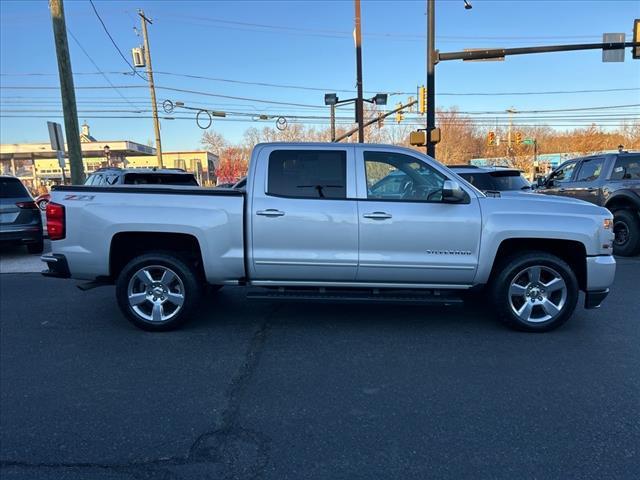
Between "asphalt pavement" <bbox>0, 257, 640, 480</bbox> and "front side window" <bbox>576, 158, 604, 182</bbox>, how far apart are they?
5.24m

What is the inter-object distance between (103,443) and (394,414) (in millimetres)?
1909

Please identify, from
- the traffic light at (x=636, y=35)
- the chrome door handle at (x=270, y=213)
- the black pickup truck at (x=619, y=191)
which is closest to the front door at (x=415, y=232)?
the chrome door handle at (x=270, y=213)

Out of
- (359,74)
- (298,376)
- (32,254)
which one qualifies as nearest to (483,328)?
(298,376)

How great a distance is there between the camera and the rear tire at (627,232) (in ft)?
29.8

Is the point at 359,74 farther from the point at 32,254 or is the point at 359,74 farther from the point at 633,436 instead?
the point at 633,436

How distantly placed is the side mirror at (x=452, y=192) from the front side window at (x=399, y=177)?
0.73 feet

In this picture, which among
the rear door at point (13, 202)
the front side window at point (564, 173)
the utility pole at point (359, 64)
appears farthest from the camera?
the utility pole at point (359, 64)

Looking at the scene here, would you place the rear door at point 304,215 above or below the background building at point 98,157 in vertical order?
below

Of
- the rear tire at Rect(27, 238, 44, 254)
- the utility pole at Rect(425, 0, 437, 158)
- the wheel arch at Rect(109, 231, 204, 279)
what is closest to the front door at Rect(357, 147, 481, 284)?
the wheel arch at Rect(109, 231, 204, 279)

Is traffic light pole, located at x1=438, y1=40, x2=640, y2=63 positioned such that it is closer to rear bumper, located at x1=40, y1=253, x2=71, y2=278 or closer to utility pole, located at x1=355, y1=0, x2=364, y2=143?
utility pole, located at x1=355, y1=0, x2=364, y2=143

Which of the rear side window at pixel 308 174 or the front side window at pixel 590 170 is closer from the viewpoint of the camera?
the rear side window at pixel 308 174

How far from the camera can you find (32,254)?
10.4m

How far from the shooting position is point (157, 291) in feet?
16.0

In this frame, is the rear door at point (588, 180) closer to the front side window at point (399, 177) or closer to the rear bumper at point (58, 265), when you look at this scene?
the front side window at point (399, 177)
